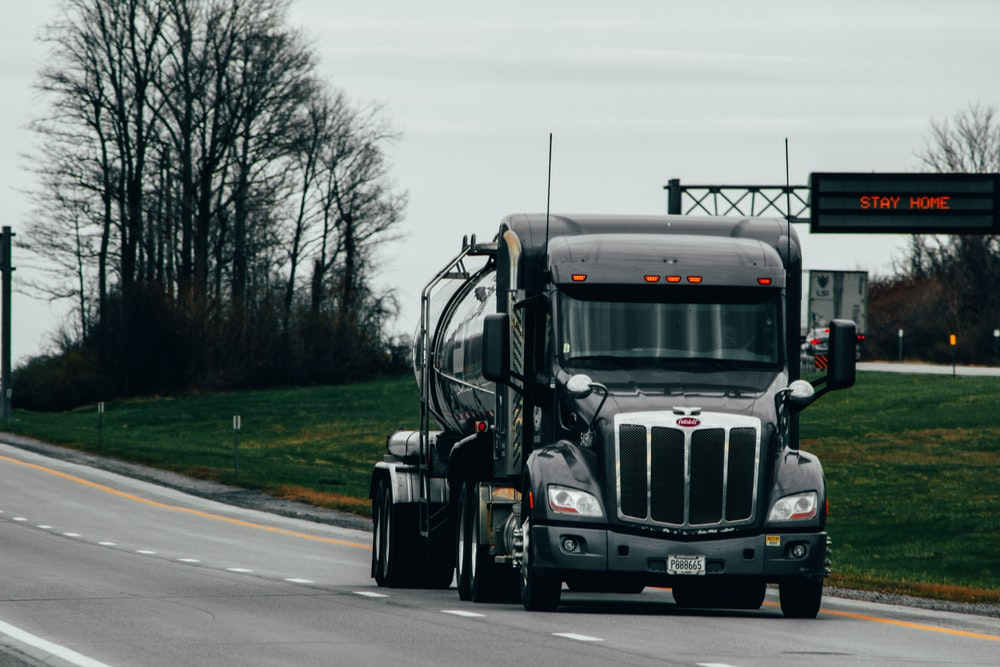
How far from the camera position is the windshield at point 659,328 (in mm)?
14617

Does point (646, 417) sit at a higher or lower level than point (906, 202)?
lower

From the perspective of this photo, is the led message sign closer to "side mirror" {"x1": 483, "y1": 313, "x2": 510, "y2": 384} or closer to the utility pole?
"side mirror" {"x1": 483, "y1": 313, "x2": 510, "y2": 384}

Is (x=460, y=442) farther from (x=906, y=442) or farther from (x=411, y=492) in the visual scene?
(x=906, y=442)

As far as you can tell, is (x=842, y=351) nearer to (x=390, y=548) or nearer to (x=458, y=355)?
(x=458, y=355)

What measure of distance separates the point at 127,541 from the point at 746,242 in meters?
14.2

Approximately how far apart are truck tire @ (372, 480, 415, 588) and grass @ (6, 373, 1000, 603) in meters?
4.93

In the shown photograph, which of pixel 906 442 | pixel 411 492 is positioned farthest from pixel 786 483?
pixel 906 442

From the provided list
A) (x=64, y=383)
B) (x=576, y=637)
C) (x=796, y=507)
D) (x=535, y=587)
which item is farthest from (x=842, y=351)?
(x=64, y=383)

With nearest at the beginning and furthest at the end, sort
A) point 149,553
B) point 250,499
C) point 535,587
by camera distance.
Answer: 1. point 535,587
2. point 149,553
3. point 250,499

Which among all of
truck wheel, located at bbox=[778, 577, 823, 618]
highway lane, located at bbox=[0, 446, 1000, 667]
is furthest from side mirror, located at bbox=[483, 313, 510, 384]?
truck wheel, located at bbox=[778, 577, 823, 618]

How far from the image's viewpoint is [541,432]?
49.0 ft

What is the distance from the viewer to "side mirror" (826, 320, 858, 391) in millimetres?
13906

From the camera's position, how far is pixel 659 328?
14641mm

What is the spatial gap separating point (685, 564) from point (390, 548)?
554cm
